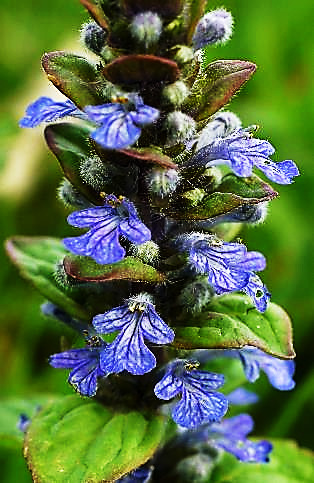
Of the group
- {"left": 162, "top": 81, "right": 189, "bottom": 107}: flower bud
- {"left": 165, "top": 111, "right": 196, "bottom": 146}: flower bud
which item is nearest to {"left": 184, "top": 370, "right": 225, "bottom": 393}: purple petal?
{"left": 165, "top": 111, "right": 196, "bottom": 146}: flower bud

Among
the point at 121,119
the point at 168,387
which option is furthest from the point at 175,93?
the point at 168,387

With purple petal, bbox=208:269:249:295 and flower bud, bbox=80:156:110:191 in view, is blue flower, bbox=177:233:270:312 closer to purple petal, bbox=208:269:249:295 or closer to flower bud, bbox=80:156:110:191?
purple petal, bbox=208:269:249:295

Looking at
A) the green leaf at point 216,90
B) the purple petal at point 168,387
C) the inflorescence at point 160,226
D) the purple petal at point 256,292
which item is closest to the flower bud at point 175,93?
the inflorescence at point 160,226

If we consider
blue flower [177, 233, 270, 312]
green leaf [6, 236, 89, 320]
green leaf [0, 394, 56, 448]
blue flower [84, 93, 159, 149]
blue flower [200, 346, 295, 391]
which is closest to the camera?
blue flower [84, 93, 159, 149]

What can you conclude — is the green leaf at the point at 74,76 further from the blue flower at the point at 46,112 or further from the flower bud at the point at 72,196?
the flower bud at the point at 72,196

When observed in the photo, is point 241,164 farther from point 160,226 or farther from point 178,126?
point 160,226

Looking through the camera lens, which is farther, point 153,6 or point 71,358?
point 71,358
